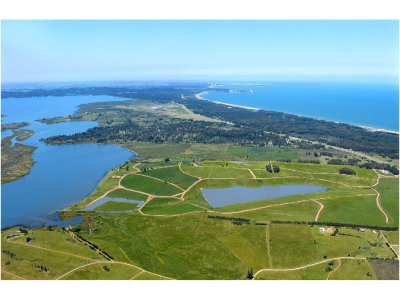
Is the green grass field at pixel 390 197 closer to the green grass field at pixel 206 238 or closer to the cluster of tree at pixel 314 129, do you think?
the green grass field at pixel 206 238

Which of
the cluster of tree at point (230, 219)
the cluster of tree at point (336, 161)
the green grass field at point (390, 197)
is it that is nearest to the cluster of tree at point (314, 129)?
the cluster of tree at point (336, 161)

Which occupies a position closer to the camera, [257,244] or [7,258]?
[7,258]

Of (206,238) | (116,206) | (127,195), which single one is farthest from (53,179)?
(206,238)

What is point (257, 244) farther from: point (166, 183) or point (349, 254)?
point (166, 183)

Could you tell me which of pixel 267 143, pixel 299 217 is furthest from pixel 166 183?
pixel 267 143

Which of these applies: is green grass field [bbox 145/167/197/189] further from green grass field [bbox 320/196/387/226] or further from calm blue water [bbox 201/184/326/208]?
green grass field [bbox 320/196/387/226]

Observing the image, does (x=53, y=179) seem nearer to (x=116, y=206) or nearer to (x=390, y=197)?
(x=116, y=206)
